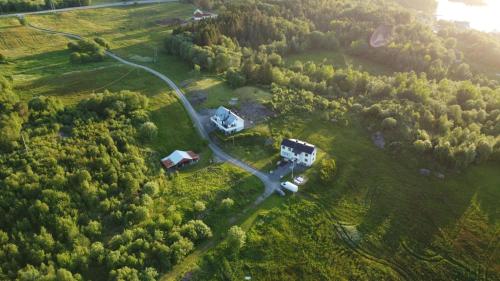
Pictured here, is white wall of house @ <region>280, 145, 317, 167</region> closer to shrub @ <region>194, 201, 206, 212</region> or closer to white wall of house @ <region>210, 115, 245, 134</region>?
white wall of house @ <region>210, 115, 245, 134</region>

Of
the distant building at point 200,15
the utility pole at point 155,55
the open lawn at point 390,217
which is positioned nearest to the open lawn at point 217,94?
the open lawn at point 390,217

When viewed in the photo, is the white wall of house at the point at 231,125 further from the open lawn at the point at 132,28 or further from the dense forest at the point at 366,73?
the open lawn at the point at 132,28

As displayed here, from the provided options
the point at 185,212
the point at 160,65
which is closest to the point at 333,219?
the point at 185,212

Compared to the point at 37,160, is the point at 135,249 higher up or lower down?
lower down

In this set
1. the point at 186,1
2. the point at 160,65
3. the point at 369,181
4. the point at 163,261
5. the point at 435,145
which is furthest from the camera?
the point at 186,1

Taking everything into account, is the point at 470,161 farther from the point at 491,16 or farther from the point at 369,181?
the point at 491,16

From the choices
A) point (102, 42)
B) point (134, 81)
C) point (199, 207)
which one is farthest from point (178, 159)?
point (102, 42)
